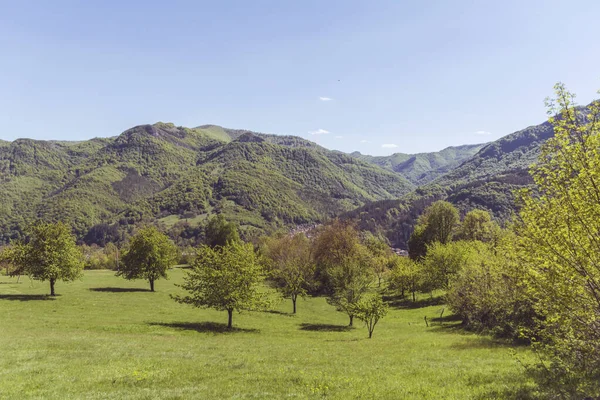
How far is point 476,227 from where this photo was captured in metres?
108

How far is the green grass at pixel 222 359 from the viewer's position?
19625 millimetres

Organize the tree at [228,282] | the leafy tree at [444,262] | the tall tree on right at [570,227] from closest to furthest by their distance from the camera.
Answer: the tall tree on right at [570,227] < the tree at [228,282] < the leafy tree at [444,262]

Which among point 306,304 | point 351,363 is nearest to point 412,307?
point 306,304

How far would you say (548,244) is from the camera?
1438 cm

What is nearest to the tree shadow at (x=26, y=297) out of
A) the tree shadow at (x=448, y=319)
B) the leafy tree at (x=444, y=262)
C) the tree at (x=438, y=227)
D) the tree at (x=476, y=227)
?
the tree shadow at (x=448, y=319)

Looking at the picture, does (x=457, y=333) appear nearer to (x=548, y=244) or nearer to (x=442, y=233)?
(x=548, y=244)

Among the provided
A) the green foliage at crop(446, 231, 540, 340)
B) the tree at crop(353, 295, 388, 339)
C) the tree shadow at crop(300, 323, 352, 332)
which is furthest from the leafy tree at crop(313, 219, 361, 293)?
the tree at crop(353, 295, 388, 339)

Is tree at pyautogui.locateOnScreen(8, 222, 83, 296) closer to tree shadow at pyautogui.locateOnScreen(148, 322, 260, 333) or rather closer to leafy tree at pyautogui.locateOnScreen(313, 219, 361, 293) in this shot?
tree shadow at pyautogui.locateOnScreen(148, 322, 260, 333)

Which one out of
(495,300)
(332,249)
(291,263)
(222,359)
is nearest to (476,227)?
(332,249)

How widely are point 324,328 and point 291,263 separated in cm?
3081

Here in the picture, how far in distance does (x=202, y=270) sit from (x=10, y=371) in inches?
1110

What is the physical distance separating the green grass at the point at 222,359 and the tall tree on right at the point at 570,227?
5155 millimetres

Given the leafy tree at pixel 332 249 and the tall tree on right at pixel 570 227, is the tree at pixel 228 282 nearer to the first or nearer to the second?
the tall tree on right at pixel 570 227

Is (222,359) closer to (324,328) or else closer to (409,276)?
(324,328)
